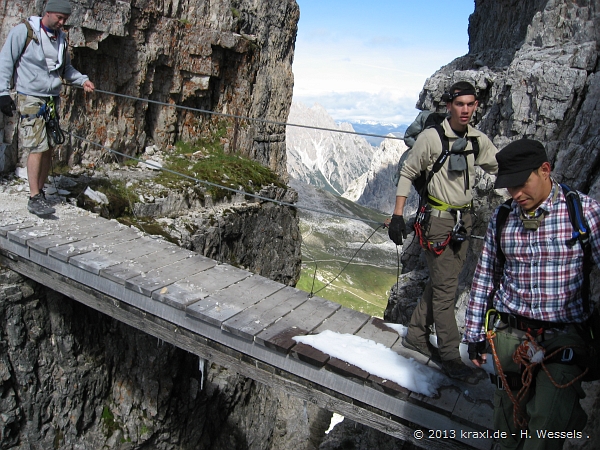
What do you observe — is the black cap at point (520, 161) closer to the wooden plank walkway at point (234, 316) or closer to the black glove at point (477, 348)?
the black glove at point (477, 348)

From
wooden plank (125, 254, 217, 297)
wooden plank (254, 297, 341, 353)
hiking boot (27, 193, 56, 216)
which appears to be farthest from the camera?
hiking boot (27, 193, 56, 216)

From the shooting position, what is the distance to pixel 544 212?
4148mm

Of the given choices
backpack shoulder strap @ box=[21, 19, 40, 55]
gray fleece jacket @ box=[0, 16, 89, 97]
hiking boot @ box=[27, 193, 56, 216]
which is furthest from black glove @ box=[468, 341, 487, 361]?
backpack shoulder strap @ box=[21, 19, 40, 55]

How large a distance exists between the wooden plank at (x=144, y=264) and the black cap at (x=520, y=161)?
6.23 m

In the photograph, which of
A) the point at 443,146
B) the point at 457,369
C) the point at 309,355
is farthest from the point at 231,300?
the point at 443,146

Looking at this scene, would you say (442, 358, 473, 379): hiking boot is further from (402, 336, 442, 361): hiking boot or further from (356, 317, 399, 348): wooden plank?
(356, 317, 399, 348): wooden plank

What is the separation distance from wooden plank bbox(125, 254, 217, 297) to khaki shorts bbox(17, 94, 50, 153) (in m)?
3.56

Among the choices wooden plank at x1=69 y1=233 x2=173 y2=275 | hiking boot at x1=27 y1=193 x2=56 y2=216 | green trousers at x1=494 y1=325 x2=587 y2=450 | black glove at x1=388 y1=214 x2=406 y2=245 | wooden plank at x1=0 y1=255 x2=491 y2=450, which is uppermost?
black glove at x1=388 y1=214 x2=406 y2=245

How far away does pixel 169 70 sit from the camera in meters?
16.5

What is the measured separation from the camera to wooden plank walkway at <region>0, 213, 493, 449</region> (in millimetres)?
6090

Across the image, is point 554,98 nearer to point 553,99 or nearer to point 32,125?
point 553,99

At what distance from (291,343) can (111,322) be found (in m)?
6.39

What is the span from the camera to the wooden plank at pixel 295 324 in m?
6.80

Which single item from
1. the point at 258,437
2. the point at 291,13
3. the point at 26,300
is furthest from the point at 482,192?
the point at 291,13
